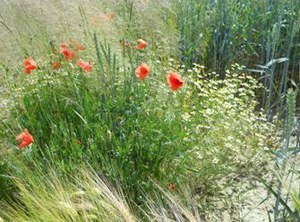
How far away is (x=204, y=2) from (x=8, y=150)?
6.62 feet

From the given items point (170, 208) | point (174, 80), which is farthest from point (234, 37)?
point (170, 208)

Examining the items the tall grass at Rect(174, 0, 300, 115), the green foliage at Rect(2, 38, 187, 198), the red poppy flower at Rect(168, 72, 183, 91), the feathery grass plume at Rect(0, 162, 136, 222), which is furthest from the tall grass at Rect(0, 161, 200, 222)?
the tall grass at Rect(174, 0, 300, 115)

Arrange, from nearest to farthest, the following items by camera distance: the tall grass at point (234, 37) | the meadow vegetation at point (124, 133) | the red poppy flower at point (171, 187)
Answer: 1. the meadow vegetation at point (124, 133)
2. the red poppy flower at point (171, 187)
3. the tall grass at point (234, 37)

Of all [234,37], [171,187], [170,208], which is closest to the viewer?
[170,208]

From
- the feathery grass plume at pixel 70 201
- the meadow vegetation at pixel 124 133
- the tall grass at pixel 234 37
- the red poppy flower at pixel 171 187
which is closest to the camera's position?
the feathery grass plume at pixel 70 201

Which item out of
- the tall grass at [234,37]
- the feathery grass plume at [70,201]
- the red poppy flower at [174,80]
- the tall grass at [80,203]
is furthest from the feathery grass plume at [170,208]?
the tall grass at [234,37]

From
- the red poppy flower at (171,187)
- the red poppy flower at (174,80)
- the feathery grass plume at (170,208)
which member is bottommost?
the red poppy flower at (171,187)

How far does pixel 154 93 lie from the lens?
8.59 feet

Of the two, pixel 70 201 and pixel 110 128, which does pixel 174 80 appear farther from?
pixel 70 201

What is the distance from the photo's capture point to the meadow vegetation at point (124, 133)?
6.31 feet

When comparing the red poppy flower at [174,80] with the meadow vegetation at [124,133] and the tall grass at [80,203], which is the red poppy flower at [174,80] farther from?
the tall grass at [80,203]

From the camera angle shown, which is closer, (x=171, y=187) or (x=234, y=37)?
(x=171, y=187)

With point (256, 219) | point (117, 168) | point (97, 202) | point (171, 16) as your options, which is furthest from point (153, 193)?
point (171, 16)

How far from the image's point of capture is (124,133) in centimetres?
219
